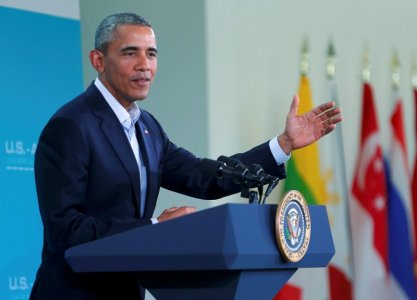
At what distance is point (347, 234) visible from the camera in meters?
6.40

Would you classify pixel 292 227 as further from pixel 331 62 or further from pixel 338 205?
pixel 331 62

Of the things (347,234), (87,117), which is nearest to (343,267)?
(347,234)

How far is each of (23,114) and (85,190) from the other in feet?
8.64

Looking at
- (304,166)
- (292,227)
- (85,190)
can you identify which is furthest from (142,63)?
(304,166)

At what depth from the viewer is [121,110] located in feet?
9.70

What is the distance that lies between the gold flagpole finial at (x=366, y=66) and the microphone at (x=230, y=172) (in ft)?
13.9

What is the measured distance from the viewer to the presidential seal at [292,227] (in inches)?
91.7

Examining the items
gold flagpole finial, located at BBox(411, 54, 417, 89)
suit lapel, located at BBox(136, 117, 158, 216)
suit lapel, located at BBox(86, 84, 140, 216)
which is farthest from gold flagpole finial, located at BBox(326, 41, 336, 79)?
suit lapel, located at BBox(86, 84, 140, 216)

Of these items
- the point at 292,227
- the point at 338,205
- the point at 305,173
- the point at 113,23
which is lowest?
the point at 338,205

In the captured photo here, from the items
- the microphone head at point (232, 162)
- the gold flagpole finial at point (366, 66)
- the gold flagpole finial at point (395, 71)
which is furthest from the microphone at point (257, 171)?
the gold flagpole finial at point (395, 71)

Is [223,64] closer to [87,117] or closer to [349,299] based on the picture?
[349,299]

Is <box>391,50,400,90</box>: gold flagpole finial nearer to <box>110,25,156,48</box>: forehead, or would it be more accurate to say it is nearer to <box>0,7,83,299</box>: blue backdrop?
<box>0,7,83,299</box>: blue backdrop

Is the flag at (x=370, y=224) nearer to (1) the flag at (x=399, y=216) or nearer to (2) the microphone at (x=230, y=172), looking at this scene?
(1) the flag at (x=399, y=216)

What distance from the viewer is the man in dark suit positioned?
8.66 ft
